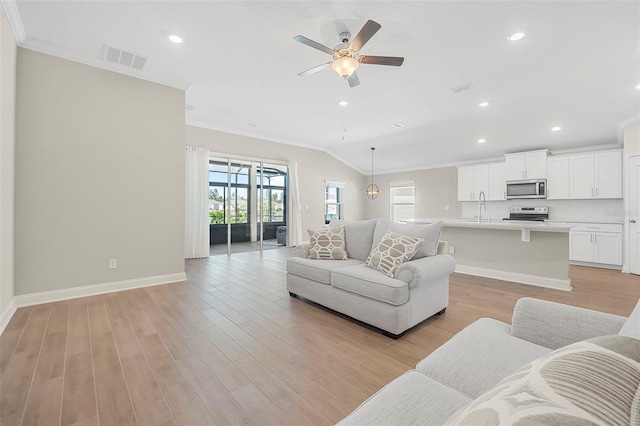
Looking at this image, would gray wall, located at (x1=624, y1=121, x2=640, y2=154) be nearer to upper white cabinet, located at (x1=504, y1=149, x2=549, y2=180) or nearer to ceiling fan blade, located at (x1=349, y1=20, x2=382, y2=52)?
upper white cabinet, located at (x1=504, y1=149, x2=549, y2=180)

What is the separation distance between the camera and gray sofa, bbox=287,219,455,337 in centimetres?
240

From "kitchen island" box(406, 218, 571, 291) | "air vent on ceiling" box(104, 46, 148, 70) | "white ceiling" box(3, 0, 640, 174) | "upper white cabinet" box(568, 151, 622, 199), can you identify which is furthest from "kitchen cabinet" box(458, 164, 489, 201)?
"air vent on ceiling" box(104, 46, 148, 70)

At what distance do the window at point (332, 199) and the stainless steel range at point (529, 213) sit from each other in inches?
190

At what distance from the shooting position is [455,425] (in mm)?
498

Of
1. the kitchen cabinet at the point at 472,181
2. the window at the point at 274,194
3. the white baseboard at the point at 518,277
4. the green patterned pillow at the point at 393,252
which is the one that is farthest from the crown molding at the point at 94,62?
the kitchen cabinet at the point at 472,181

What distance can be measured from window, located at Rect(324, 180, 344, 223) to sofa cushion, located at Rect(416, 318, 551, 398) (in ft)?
25.0

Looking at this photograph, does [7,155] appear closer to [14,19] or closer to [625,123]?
[14,19]

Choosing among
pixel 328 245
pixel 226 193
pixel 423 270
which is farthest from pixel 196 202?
pixel 423 270

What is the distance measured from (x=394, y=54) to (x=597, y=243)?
559cm

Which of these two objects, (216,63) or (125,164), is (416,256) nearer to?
(216,63)

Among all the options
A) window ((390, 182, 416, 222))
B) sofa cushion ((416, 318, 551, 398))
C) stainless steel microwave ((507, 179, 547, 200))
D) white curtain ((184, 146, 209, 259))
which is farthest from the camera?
window ((390, 182, 416, 222))

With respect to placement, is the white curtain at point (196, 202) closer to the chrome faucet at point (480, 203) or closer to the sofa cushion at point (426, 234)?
the sofa cushion at point (426, 234)

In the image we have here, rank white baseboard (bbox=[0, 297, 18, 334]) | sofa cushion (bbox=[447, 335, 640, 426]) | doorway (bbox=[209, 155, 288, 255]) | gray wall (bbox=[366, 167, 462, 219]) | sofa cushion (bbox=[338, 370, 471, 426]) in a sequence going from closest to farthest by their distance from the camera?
sofa cushion (bbox=[447, 335, 640, 426])
sofa cushion (bbox=[338, 370, 471, 426])
white baseboard (bbox=[0, 297, 18, 334])
doorway (bbox=[209, 155, 288, 255])
gray wall (bbox=[366, 167, 462, 219])

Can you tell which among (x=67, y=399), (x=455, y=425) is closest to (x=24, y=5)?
(x=67, y=399)
